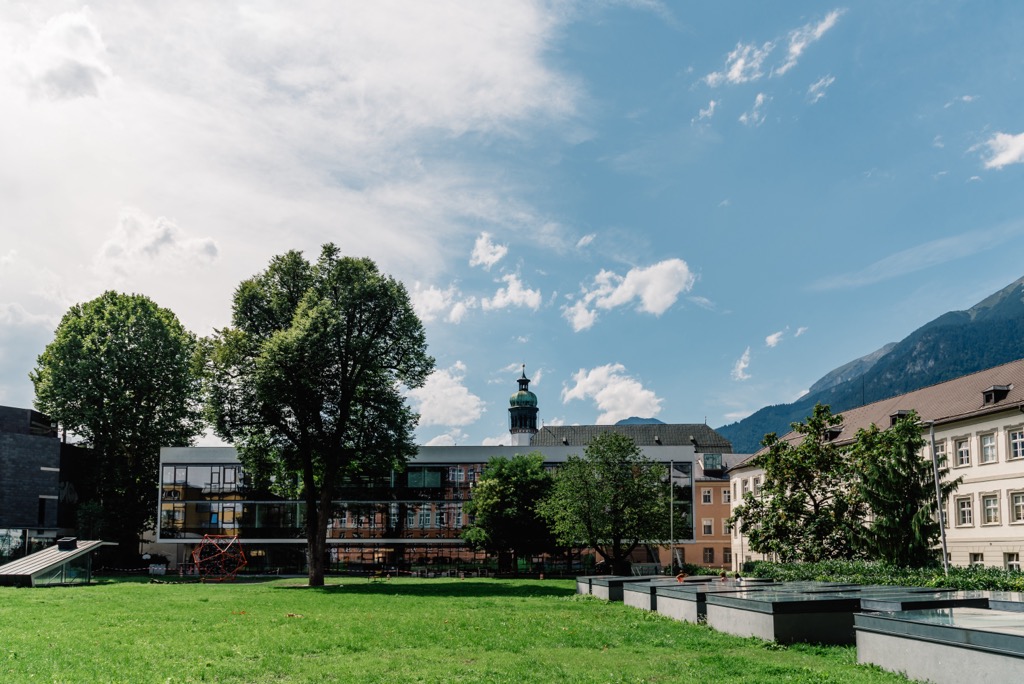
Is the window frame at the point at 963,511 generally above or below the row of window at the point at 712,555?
above

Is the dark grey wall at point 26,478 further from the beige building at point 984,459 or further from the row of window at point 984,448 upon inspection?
the row of window at point 984,448

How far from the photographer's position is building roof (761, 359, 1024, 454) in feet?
177

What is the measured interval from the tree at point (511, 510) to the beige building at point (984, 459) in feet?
89.6

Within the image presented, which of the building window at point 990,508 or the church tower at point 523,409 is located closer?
the building window at point 990,508

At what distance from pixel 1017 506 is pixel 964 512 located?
5380 millimetres

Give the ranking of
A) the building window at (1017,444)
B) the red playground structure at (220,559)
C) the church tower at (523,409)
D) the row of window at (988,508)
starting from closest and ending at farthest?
the building window at (1017,444)
the row of window at (988,508)
the red playground structure at (220,559)
the church tower at (523,409)

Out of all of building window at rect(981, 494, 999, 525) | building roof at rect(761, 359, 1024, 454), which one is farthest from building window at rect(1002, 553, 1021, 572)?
building roof at rect(761, 359, 1024, 454)

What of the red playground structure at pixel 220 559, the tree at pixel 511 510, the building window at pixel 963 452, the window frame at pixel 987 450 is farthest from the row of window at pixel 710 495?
the red playground structure at pixel 220 559

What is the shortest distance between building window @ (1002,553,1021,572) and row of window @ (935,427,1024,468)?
18.2 ft

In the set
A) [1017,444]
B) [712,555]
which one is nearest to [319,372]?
[1017,444]

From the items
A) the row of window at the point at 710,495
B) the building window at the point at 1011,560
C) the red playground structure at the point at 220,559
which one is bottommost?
the red playground structure at the point at 220,559

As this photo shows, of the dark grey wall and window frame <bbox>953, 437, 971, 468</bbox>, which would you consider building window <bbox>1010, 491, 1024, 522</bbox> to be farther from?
the dark grey wall

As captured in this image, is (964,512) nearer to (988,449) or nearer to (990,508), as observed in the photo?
(990,508)

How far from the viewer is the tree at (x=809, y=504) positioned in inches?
1874
